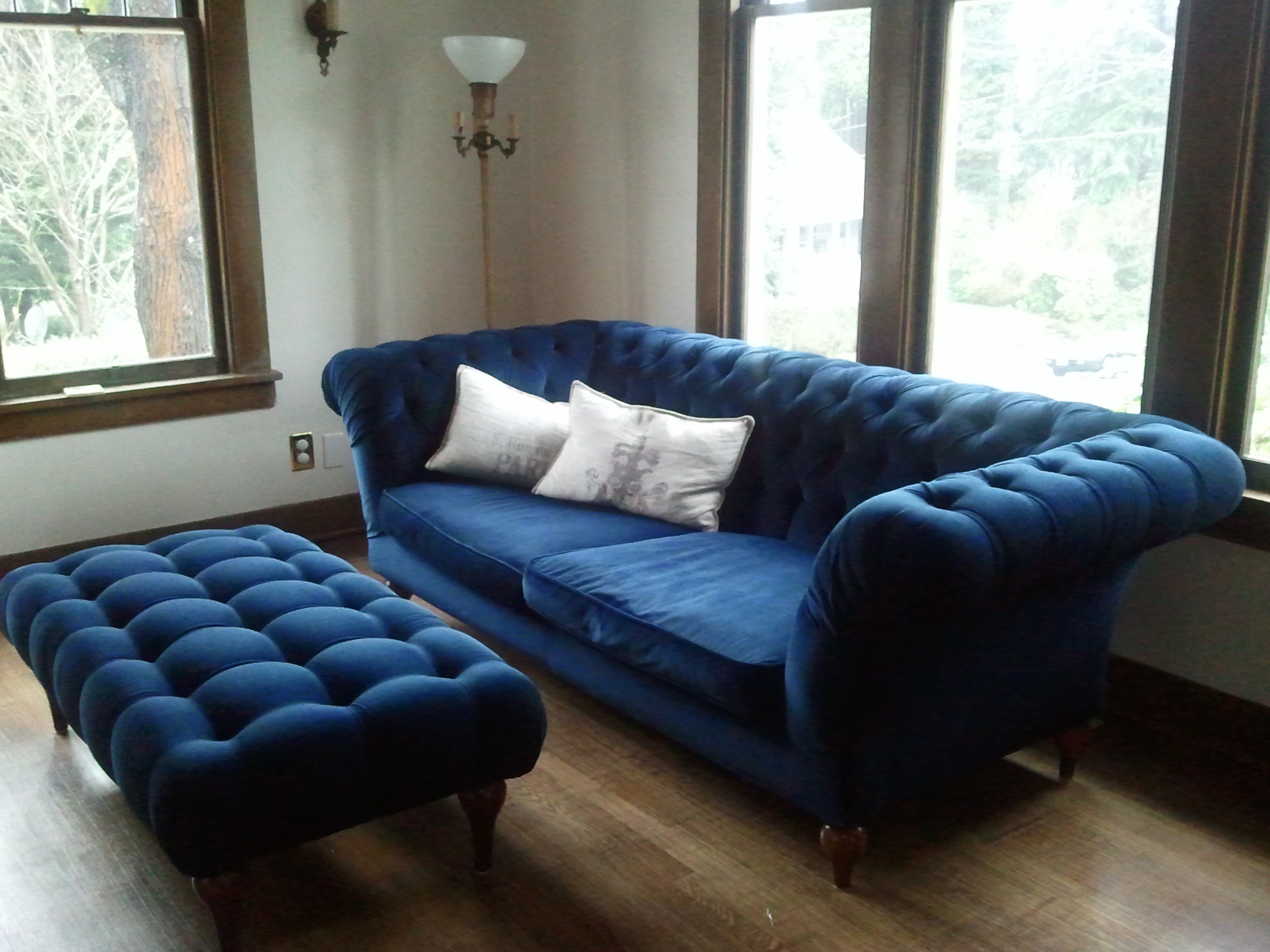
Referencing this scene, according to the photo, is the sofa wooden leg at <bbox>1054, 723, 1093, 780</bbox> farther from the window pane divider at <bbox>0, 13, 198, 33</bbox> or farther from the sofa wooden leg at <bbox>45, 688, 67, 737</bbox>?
the window pane divider at <bbox>0, 13, 198, 33</bbox>

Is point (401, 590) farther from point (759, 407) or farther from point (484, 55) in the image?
point (484, 55)

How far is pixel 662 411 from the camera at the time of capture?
3.10 meters

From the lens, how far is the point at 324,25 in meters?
3.79

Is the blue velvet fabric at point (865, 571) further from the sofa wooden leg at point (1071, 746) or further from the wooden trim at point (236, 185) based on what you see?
the wooden trim at point (236, 185)

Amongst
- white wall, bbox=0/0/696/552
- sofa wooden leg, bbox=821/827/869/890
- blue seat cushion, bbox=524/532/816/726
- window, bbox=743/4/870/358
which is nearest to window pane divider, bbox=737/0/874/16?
window, bbox=743/4/870/358

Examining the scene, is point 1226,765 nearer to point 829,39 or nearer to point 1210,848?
point 1210,848

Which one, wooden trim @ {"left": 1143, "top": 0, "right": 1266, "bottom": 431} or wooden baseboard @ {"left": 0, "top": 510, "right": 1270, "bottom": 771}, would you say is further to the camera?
wooden baseboard @ {"left": 0, "top": 510, "right": 1270, "bottom": 771}

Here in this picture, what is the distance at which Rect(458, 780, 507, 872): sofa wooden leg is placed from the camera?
2152 millimetres

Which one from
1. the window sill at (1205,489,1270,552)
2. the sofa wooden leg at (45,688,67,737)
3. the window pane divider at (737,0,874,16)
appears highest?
the window pane divider at (737,0,874,16)

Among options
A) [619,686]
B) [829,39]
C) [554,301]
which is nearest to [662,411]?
[619,686]

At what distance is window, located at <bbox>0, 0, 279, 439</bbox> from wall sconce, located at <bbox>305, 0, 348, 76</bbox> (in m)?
0.22

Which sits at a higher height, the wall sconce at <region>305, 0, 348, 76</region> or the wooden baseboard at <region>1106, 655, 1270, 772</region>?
the wall sconce at <region>305, 0, 348, 76</region>

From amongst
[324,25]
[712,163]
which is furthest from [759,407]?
[324,25]

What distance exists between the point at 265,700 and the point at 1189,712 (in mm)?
1973
